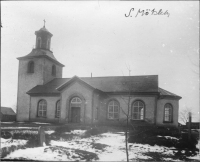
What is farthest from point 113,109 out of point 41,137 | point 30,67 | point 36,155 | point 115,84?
point 30,67

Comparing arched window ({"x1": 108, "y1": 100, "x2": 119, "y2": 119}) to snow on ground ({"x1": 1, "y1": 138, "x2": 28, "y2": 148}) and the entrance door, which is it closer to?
the entrance door

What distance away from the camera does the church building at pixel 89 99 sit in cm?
2083

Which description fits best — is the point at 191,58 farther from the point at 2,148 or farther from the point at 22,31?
the point at 2,148

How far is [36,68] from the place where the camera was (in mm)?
26562

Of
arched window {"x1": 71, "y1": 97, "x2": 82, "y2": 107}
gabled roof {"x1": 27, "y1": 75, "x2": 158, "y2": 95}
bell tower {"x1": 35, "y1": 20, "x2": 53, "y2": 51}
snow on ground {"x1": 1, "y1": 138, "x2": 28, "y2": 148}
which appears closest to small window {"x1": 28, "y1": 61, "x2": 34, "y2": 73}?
bell tower {"x1": 35, "y1": 20, "x2": 53, "y2": 51}

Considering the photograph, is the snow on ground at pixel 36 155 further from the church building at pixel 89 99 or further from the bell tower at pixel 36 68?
the bell tower at pixel 36 68

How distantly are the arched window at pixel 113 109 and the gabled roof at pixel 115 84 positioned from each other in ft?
4.34

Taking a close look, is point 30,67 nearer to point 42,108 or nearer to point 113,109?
point 42,108

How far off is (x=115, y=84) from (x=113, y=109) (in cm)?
297

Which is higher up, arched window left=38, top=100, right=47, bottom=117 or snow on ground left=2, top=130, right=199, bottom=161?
arched window left=38, top=100, right=47, bottom=117

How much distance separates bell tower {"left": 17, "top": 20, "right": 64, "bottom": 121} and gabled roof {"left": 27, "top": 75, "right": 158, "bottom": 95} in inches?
49.1

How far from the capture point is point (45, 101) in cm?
2416

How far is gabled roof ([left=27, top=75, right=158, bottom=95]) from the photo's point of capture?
21.9m

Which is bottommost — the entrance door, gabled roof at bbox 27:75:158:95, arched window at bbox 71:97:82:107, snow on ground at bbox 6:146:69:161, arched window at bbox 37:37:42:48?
snow on ground at bbox 6:146:69:161
